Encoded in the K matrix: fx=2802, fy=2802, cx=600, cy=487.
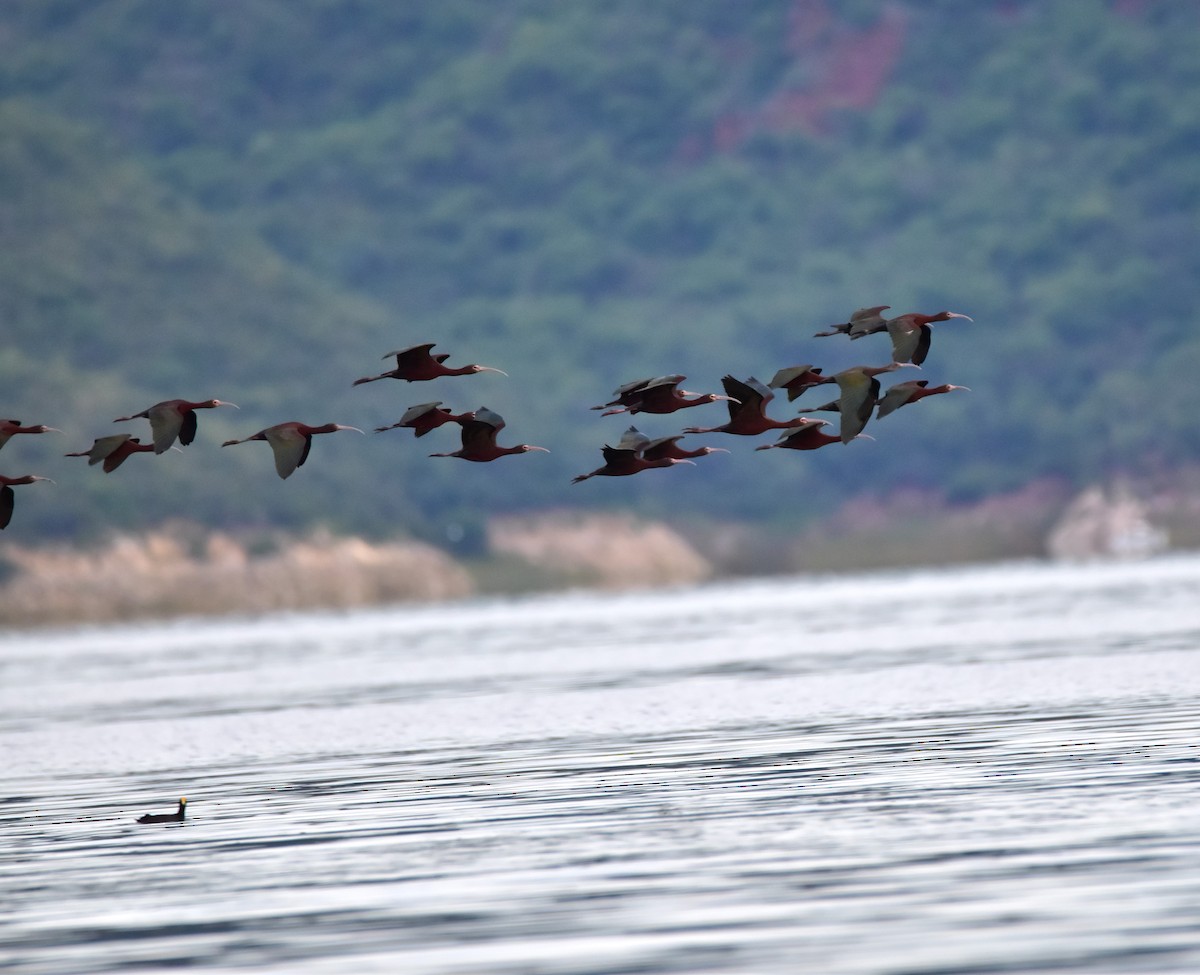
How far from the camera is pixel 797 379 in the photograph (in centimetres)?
2847

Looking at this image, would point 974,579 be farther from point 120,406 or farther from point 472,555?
point 120,406

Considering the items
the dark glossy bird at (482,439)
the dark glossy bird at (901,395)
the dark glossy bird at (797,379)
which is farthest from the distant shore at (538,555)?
the dark glossy bird at (901,395)

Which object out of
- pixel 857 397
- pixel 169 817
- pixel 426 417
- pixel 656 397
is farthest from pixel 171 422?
pixel 857 397

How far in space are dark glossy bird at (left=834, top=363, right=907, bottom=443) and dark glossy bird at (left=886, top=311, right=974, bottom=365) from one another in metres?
0.21

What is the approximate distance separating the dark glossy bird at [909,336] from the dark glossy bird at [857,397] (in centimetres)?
21

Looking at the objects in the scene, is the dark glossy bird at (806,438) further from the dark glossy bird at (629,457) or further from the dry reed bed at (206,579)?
the dry reed bed at (206,579)

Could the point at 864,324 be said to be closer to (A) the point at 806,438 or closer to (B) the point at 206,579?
(A) the point at 806,438

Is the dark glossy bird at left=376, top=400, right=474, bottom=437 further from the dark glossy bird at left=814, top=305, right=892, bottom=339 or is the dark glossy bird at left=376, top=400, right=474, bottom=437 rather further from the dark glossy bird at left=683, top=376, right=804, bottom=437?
the dark glossy bird at left=814, top=305, right=892, bottom=339

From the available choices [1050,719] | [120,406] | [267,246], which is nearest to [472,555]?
[120,406]

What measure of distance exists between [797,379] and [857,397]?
2.45ft

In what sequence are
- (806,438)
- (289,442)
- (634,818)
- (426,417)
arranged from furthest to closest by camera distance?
(806,438) → (426,417) → (289,442) → (634,818)

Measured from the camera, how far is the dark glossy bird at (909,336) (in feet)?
94.8

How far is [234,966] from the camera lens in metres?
19.8

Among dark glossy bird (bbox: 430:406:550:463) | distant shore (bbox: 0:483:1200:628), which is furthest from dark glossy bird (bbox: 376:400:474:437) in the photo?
distant shore (bbox: 0:483:1200:628)
